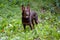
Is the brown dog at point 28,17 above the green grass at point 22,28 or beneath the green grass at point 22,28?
above

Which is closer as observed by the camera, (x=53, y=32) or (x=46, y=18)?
(x=53, y=32)

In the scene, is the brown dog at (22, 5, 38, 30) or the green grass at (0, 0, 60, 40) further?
the brown dog at (22, 5, 38, 30)

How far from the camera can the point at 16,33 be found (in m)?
7.90

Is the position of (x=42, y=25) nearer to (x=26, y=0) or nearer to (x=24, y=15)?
(x=24, y=15)

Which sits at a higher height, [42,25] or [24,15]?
[24,15]

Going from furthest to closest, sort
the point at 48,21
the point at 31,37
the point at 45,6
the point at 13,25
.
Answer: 1. the point at 45,6
2. the point at 48,21
3. the point at 13,25
4. the point at 31,37

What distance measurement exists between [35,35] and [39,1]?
5.39m

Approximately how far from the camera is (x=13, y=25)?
851 centimetres

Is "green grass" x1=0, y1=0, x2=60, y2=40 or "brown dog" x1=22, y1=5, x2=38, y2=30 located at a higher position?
"brown dog" x1=22, y1=5, x2=38, y2=30

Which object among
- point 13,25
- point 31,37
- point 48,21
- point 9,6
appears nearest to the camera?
point 31,37

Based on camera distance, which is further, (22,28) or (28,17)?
(22,28)

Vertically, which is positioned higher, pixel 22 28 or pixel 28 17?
pixel 28 17

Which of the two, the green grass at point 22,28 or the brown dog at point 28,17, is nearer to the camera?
the green grass at point 22,28

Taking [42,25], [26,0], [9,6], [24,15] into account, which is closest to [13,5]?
[9,6]
